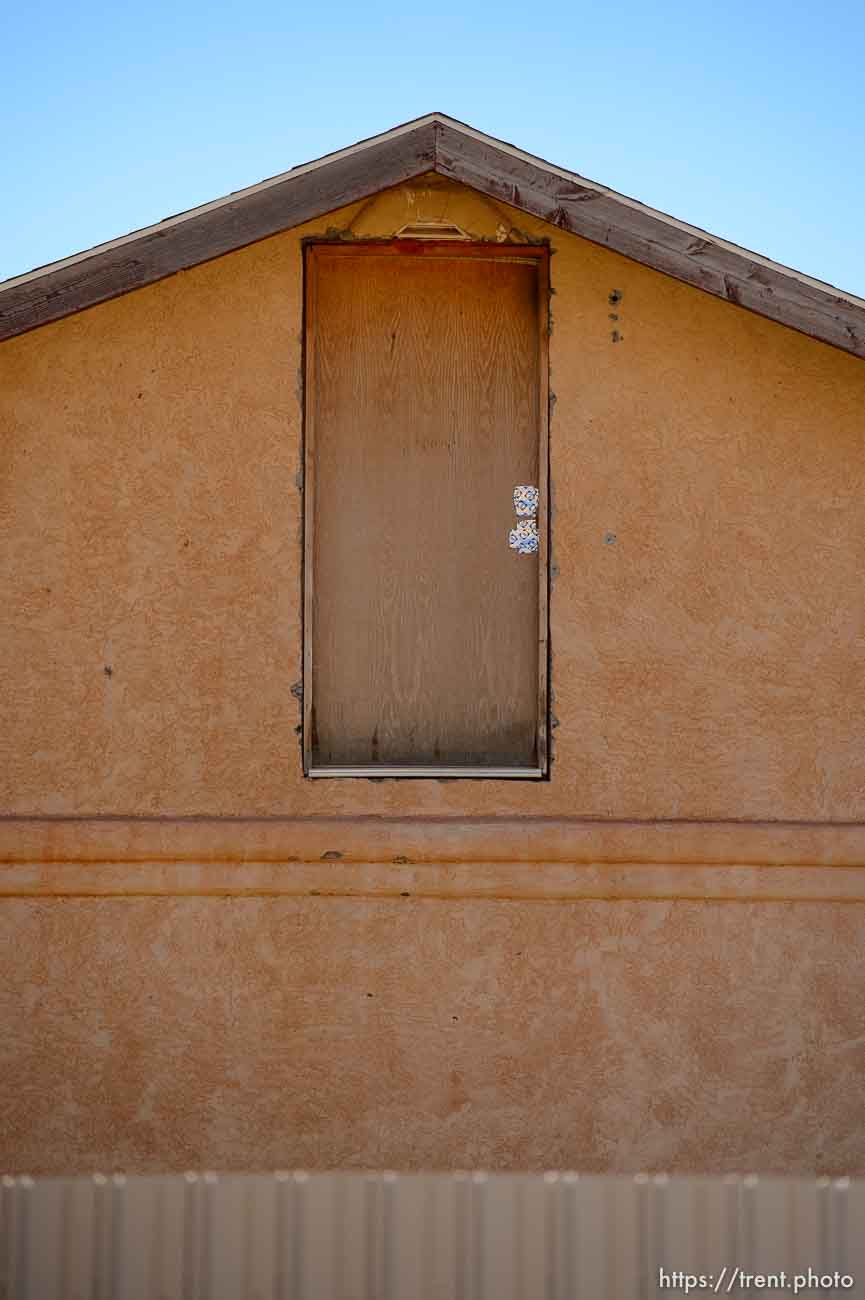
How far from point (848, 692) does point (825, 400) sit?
1.00 metres

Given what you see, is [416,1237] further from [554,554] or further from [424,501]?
[424,501]

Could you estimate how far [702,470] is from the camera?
4.33 meters

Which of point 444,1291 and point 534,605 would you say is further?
point 534,605

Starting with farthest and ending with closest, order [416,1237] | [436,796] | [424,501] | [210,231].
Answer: [424,501]
[436,796]
[416,1237]
[210,231]

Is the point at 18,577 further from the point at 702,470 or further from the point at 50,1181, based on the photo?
the point at 702,470

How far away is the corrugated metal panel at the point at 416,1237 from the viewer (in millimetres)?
4129

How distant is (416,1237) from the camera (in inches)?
163

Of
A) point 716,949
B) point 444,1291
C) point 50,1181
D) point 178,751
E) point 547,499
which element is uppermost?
point 547,499

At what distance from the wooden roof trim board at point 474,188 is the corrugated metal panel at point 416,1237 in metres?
2.80

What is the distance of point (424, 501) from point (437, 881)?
1.30 metres

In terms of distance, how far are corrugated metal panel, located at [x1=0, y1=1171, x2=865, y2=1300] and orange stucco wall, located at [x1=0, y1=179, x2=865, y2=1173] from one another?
10 cm

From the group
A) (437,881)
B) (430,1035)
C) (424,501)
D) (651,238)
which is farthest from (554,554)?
(430,1035)

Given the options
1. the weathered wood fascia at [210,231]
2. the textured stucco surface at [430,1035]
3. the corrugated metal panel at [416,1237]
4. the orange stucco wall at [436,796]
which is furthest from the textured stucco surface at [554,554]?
the corrugated metal panel at [416,1237]

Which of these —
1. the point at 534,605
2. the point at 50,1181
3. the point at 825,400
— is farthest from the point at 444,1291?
the point at 825,400
